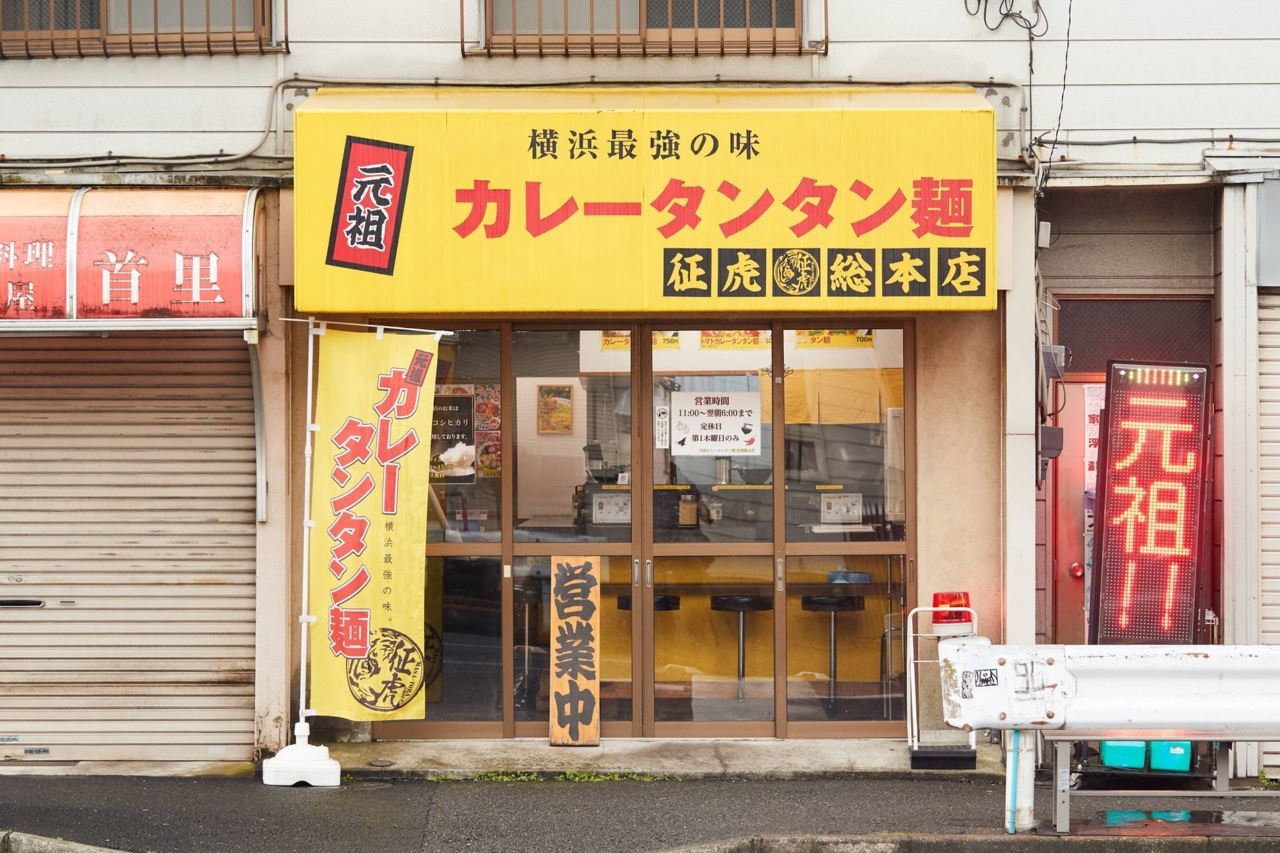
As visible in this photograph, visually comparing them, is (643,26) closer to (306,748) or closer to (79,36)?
(79,36)

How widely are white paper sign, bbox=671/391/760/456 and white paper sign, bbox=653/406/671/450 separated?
0.03 meters

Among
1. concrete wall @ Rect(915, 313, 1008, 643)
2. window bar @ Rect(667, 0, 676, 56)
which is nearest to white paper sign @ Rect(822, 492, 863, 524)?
concrete wall @ Rect(915, 313, 1008, 643)

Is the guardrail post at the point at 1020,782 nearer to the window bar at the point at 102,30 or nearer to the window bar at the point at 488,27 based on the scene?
the window bar at the point at 488,27

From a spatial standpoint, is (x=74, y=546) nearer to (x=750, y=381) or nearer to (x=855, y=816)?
(x=750, y=381)

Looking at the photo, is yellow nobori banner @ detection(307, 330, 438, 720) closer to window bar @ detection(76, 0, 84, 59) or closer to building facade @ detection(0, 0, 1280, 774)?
building facade @ detection(0, 0, 1280, 774)

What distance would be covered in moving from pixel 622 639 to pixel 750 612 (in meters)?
0.89

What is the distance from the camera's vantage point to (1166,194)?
29.6ft

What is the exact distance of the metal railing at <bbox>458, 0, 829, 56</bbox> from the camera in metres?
8.62

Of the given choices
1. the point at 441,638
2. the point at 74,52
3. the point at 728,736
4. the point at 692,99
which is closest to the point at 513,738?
the point at 441,638

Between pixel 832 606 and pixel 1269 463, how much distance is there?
2.95 m

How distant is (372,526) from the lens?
8.10 meters

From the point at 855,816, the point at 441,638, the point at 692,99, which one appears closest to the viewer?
the point at 855,816

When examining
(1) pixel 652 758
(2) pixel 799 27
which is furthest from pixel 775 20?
(1) pixel 652 758

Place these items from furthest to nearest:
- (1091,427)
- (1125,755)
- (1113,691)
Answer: (1091,427) → (1125,755) → (1113,691)
